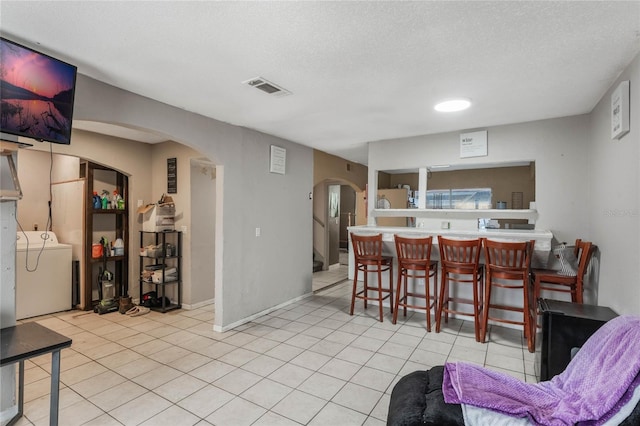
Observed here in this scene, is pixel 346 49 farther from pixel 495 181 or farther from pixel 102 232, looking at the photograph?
pixel 495 181

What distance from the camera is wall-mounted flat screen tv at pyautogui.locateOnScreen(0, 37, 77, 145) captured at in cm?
191

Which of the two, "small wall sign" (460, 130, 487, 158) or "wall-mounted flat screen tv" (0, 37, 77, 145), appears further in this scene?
"small wall sign" (460, 130, 487, 158)

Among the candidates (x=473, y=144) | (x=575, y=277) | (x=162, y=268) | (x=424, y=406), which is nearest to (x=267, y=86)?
(x=424, y=406)

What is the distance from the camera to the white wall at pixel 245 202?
10.2 ft

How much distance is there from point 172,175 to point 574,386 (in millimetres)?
5059

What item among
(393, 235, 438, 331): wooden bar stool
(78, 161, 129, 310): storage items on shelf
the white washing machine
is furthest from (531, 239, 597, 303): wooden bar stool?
the white washing machine

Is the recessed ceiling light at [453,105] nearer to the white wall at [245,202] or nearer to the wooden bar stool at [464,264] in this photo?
the wooden bar stool at [464,264]

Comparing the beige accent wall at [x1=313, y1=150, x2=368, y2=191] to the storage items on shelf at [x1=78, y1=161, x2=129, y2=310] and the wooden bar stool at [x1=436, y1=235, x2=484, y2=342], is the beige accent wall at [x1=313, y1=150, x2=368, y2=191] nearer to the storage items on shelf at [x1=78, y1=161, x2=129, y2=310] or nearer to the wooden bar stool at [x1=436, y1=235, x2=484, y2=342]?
the wooden bar stool at [x1=436, y1=235, x2=484, y2=342]

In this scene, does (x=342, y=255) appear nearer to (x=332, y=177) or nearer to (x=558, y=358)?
(x=332, y=177)

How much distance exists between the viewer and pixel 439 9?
5.68 ft

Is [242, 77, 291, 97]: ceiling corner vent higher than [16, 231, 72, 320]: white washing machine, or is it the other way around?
[242, 77, 291, 97]: ceiling corner vent

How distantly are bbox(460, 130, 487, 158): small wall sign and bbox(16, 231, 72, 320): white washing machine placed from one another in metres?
5.68

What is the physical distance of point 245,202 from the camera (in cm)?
419

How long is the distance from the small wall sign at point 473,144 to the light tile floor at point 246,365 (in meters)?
2.19
